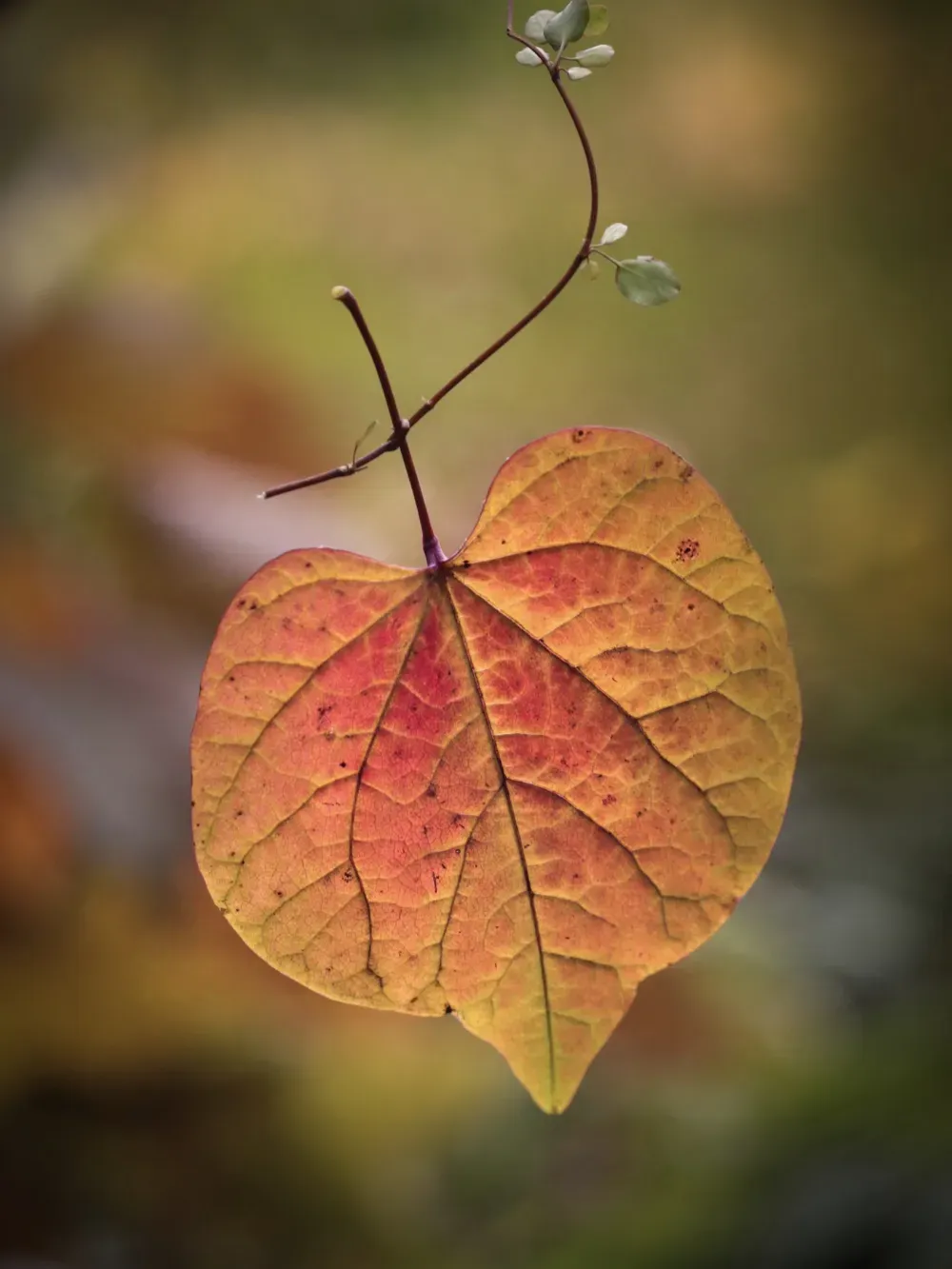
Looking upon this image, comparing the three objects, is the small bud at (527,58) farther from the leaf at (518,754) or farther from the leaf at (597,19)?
the leaf at (518,754)

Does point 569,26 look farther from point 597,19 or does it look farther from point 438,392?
point 438,392

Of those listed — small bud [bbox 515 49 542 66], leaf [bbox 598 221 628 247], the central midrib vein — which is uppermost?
small bud [bbox 515 49 542 66]

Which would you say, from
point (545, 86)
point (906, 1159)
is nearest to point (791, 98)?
point (545, 86)

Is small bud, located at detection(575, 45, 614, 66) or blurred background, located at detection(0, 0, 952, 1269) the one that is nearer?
small bud, located at detection(575, 45, 614, 66)

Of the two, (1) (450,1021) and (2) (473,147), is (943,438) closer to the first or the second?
(2) (473,147)

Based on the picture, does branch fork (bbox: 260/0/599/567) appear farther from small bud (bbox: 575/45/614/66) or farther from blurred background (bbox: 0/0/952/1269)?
blurred background (bbox: 0/0/952/1269)

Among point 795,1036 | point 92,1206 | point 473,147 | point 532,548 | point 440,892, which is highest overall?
point 473,147

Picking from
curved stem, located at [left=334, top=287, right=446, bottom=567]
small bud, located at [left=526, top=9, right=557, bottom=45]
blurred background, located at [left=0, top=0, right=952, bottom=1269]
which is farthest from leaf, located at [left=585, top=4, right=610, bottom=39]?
blurred background, located at [left=0, top=0, right=952, bottom=1269]
